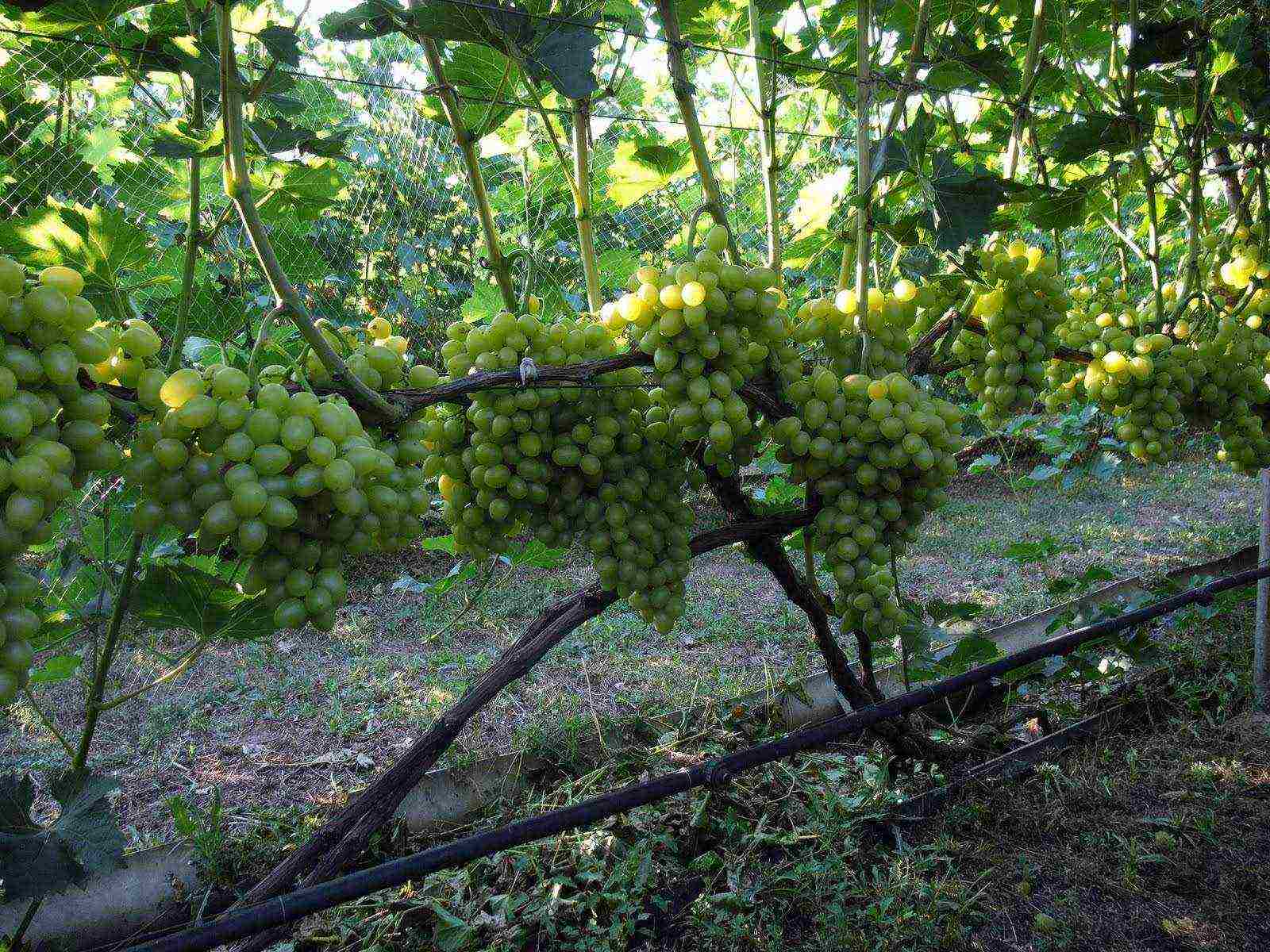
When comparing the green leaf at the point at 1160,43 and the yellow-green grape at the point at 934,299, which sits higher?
the green leaf at the point at 1160,43

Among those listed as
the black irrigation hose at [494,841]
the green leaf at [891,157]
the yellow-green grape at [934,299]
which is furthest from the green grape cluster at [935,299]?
the black irrigation hose at [494,841]

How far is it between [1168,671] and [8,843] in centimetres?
291

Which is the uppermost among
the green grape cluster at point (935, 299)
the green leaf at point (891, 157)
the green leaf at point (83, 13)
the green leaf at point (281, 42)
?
the green leaf at point (83, 13)

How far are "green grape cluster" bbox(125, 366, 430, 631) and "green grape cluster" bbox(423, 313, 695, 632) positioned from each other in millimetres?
337

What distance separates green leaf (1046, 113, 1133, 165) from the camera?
69.3 inches

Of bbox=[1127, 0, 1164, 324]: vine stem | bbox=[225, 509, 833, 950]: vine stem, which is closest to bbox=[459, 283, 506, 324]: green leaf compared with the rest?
bbox=[225, 509, 833, 950]: vine stem

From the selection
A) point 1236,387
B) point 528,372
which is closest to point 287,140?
point 528,372

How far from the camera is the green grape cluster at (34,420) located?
576mm

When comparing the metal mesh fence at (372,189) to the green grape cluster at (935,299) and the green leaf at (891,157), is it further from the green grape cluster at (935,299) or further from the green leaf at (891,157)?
the green grape cluster at (935,299)

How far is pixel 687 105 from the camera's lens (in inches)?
49.7

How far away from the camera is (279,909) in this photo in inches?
31.2

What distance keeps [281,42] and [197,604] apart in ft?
2.40

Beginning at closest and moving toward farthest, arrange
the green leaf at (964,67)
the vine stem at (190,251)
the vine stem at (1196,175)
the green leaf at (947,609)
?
1. the vine stem at (190,251)
2. the green leaf at (964,67)
3. the vine stem at (1196,175)
4. the green leaf at (947,609)

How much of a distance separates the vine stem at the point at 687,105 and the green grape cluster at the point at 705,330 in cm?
13
